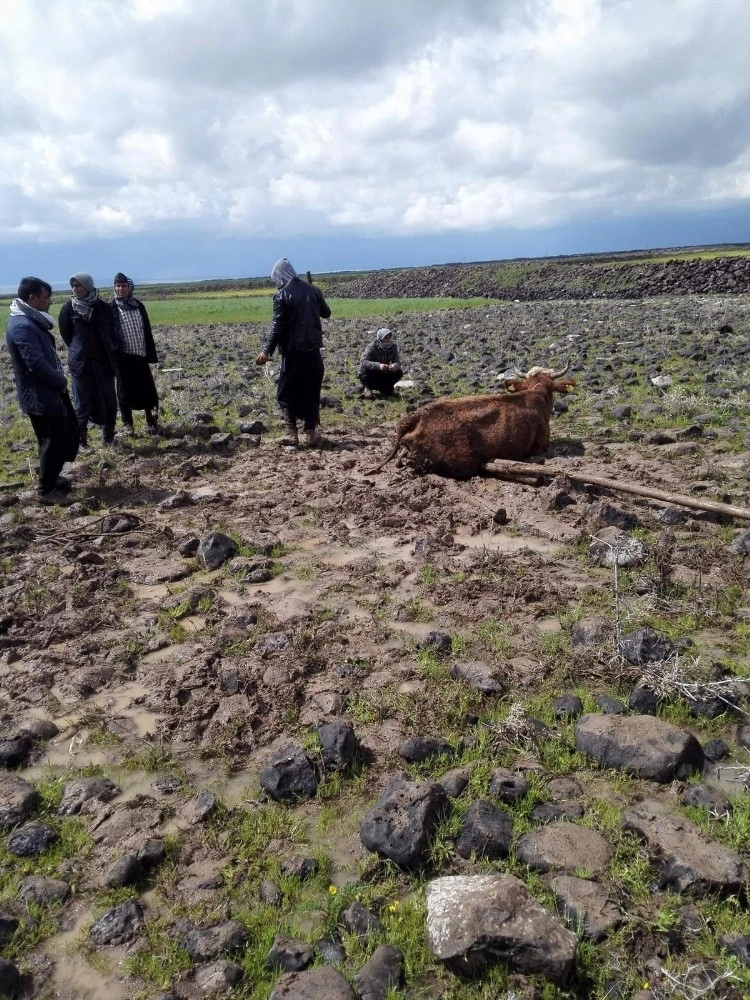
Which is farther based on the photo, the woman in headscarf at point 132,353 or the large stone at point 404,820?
the woman in headscarf at point 132,353

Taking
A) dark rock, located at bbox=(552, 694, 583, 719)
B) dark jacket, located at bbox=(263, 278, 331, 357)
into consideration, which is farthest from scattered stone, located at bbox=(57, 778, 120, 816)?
dark jacket, located at bbox=(263, 278, 331, 357)

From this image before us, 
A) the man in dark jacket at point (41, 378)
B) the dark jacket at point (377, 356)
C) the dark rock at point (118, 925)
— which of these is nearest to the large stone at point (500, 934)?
the dark rock at point (118, 925)

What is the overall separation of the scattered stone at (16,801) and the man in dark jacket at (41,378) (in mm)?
4289

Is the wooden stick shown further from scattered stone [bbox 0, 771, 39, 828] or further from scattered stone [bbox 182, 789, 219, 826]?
scattered stone [bbox 0, 771, 39, 828]

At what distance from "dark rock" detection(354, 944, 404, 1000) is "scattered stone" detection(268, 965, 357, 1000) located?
5 cm

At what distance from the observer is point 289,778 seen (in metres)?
3.17

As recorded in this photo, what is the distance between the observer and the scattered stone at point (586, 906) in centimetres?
243

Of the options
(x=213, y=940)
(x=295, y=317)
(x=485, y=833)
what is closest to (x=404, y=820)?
(x=485, y=833)

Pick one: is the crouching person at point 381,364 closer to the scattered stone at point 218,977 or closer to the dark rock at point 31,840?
the dark rock at point 31,840

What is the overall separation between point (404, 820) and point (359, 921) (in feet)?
1.38

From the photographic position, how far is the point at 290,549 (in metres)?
5.73

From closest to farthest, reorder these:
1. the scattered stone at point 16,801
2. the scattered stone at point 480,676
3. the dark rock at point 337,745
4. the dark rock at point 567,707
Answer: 1. the scattered stone at point 16,801
2. the dark rock at point 337,745
3. the dark rock at point 567,707
4. the scattered stone at point 480,676

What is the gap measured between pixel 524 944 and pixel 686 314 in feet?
77.4

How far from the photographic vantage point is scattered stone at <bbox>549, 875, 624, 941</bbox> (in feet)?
7.97
